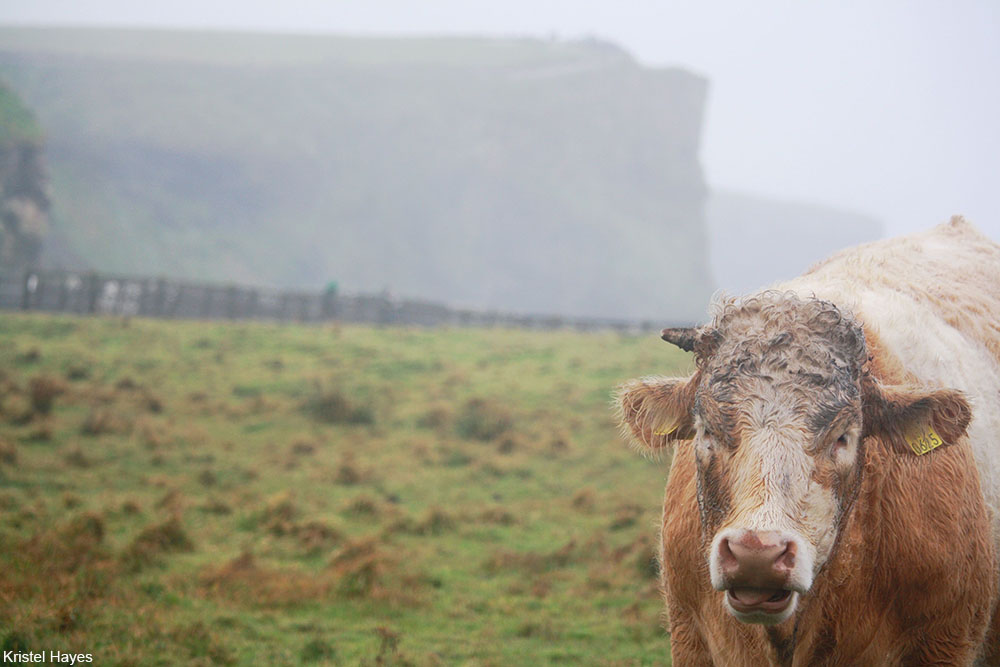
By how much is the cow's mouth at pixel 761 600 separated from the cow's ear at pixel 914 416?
104 cm

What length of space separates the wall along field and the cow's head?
375 cm

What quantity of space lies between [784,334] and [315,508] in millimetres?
9023

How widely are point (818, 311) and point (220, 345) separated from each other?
22.2 meters

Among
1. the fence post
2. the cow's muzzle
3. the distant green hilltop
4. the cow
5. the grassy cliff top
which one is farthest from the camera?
the distant green hilltop

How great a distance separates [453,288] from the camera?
3551 inches

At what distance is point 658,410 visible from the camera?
4207mm

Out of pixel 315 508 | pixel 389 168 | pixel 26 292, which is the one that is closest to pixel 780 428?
pixel 315 508

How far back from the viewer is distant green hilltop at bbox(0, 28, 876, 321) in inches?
3295

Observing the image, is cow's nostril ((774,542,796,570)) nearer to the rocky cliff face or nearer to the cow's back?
the cow's back

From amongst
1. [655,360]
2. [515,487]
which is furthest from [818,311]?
[655,360]

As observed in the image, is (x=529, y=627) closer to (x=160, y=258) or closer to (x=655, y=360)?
(x=655, y=360)

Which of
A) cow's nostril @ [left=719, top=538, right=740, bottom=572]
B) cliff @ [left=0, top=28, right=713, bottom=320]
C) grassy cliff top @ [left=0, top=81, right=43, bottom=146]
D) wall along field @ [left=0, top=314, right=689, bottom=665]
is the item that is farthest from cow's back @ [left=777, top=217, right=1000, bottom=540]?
cliff @ [left=0, top=28, right=713, bottom=320]

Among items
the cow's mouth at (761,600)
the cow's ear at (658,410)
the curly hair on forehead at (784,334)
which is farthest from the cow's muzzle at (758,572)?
the cow's ear at (658,410)

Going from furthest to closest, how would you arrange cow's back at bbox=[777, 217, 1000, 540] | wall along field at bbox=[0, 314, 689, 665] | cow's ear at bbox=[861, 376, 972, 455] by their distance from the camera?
wall along field at bbox=[0, 314, 689, 665] → cow's back at bbox=[777, 217, 1000, 540] → cow's ear at bbox=[861, 376, 972, 455]
